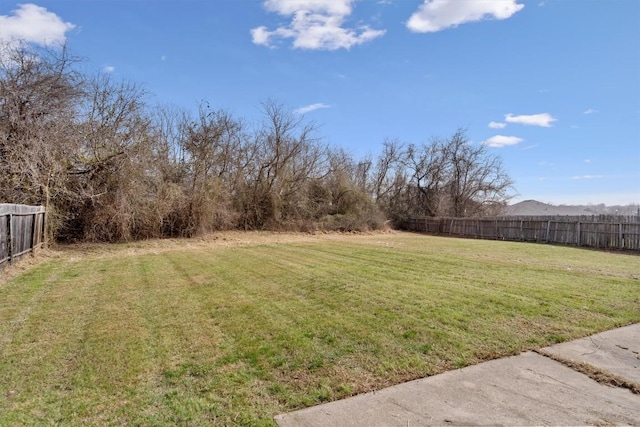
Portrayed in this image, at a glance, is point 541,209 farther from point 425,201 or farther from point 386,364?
point 386,364

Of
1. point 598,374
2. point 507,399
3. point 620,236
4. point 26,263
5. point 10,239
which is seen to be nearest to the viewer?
point 507,399

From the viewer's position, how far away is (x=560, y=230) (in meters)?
17.5

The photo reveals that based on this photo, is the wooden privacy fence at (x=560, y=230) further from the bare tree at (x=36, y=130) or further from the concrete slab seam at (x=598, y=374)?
the bare tree at (x=36, y=130)

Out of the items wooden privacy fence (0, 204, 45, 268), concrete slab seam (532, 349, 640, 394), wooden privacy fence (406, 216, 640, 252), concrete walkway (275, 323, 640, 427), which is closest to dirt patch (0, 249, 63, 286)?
wooden privacy fence (0, 204, 45, 268)

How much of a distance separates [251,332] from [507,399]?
241 cm

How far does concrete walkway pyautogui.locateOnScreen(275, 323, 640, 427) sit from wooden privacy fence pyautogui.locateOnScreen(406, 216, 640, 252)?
15068mm

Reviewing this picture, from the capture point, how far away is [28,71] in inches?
408

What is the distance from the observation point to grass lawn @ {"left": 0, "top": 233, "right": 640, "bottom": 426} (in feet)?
8.15

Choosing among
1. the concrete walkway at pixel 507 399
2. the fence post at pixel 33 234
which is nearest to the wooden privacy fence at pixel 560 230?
the concrete walkway at pixel 507 399

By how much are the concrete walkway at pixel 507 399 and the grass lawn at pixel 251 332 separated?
0.17 metres

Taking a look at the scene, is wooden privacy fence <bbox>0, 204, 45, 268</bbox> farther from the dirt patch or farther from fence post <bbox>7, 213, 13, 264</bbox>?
the dirt patch

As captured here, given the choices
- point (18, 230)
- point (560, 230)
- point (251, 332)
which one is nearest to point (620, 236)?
point (560, 230)

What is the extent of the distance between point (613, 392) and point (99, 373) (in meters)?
3.91

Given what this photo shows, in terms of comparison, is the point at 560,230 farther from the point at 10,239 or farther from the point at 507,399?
the point at 10,239
